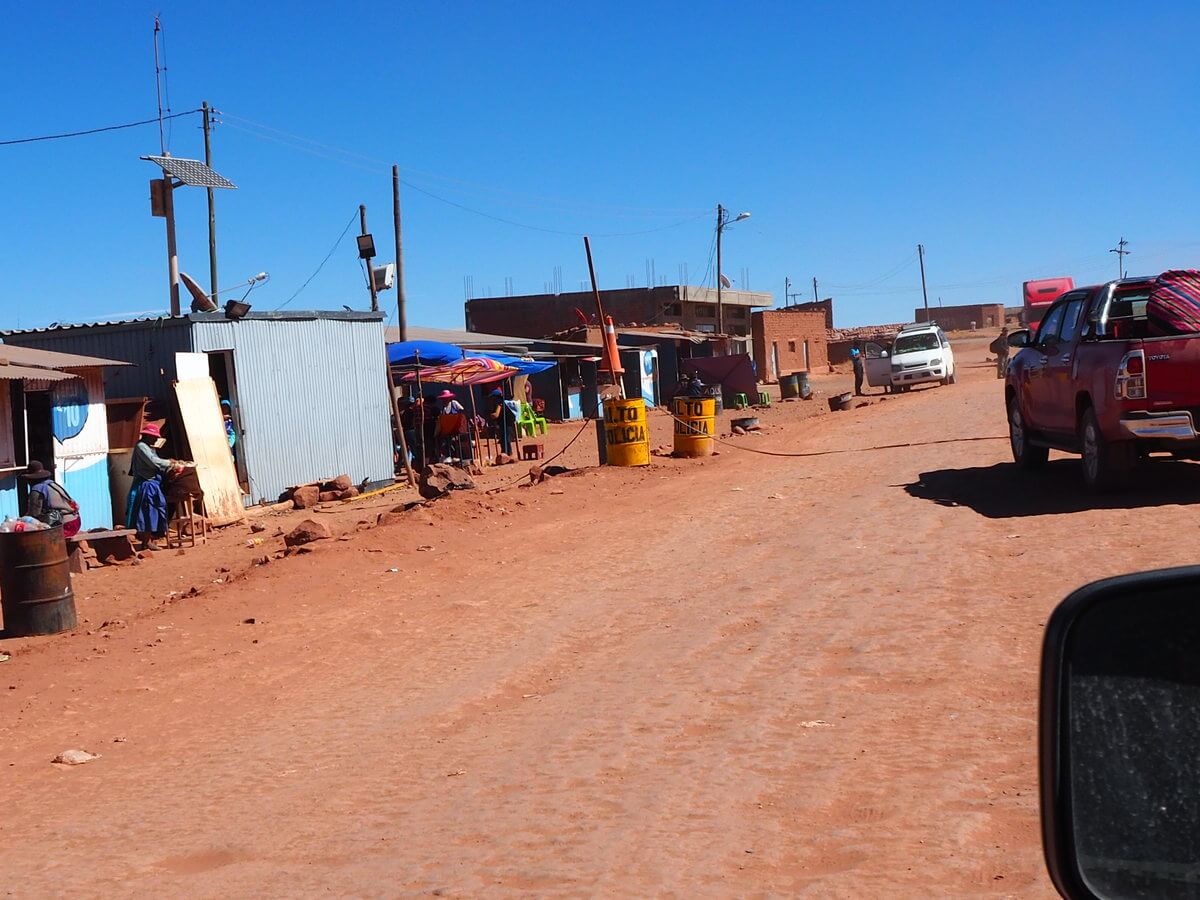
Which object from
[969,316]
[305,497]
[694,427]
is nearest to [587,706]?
[694,427]

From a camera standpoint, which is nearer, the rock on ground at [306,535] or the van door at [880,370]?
the rock on ground at [306,535]

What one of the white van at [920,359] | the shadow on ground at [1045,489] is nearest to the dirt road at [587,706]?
the shadow on ground at [1045,489]

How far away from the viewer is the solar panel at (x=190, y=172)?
75.6 feet

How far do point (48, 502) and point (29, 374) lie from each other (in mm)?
1649

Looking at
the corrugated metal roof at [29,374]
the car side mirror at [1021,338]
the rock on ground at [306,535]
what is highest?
the corrugated metal roof at [29,374]

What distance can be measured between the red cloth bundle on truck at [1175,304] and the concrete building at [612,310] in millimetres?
44968

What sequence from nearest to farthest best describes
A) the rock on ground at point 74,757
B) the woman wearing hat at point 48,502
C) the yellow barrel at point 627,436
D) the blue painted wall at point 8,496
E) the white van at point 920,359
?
the rock on ground at point 74,757, the woman wearing hat at point 48,502, the blue painted wall at point 8,496, the yellow barrel at point 627,436, the white van at point 920,359

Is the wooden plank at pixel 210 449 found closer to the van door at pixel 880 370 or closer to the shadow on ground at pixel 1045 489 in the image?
the shadow on ground at pixel 1045 489

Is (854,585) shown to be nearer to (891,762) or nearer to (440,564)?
(891,762)

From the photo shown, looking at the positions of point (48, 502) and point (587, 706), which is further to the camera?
point (48, 502)

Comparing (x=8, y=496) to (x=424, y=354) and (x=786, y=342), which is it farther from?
(x=786, y=342)

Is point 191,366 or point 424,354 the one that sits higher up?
point 424,354

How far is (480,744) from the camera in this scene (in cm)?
619

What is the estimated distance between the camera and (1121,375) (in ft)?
34.2
